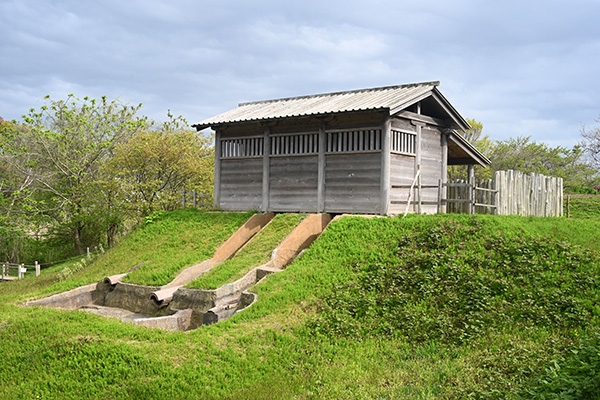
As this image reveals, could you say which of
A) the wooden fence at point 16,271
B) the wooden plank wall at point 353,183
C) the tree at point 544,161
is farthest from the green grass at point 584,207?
the wooden fence at point 16,271

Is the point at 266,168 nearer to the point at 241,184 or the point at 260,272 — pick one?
the point at 241,184

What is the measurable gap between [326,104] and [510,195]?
7.40 meters

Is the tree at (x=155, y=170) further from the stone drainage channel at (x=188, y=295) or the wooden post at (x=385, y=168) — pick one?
the wooden post at (x=385, y=168)

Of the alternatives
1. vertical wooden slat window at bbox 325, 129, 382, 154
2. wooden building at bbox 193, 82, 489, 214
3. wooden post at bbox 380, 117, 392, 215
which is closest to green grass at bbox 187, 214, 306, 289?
wooden building at bbox 193, 82, 489, 214

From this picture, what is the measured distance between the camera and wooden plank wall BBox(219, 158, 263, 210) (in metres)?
19.4

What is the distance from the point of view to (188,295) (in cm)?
1377

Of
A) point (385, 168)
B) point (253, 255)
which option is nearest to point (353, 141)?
point (385, 168)

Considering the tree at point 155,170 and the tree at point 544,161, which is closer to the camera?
the tree at point 155,170

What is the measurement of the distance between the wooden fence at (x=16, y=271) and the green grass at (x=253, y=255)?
52.2 ft

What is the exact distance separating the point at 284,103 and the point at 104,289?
10368 millimetres

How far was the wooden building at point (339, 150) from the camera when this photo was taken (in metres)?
16.6

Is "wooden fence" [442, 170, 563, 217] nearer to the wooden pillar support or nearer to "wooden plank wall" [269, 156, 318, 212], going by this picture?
"wooden plank wall" [269, 156, 318, 212]

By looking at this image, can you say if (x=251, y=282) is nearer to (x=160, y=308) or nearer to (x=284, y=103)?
(x=160, y=308)

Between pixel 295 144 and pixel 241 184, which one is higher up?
pixel 295 144
